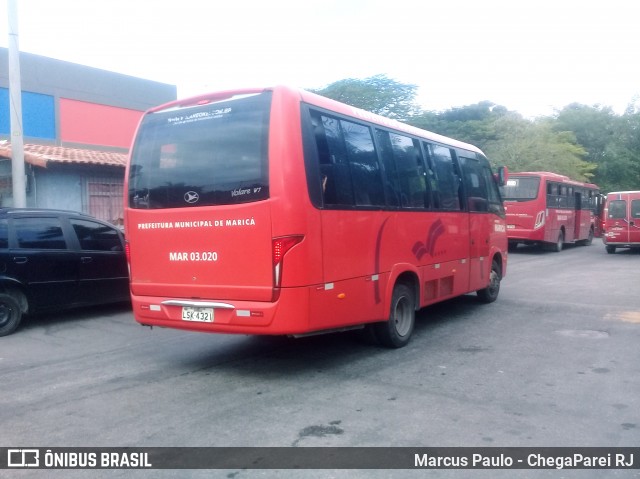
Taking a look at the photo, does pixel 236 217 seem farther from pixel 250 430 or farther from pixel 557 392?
pixel 557 392

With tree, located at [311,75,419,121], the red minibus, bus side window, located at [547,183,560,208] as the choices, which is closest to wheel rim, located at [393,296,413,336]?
bus side window, located at [547,183,560,208]

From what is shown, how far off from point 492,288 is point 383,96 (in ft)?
59.3

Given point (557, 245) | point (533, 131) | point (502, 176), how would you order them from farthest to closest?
point (533, 131), point (557, 245), point (502, 176)

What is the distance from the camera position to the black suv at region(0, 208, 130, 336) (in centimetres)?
898

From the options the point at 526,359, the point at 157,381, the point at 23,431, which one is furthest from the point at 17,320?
the point at 526,359

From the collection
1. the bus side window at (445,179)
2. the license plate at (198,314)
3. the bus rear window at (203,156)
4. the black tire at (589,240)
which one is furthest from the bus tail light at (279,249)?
the black tire at (589,240)

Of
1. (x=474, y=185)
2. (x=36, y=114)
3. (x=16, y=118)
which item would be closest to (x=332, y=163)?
(x=474, y=185)

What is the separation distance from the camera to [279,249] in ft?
19.8

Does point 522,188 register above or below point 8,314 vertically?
above

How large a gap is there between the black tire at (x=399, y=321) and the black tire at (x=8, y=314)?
529 cm

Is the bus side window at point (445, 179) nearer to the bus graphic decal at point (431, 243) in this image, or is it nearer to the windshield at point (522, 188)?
the bus graphic decal at point (431, 243)

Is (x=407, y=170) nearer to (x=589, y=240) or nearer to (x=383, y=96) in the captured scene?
(x=383, y=96)

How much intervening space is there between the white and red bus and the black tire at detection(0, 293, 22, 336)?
296 centimetres

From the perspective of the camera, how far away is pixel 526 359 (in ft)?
23.8
